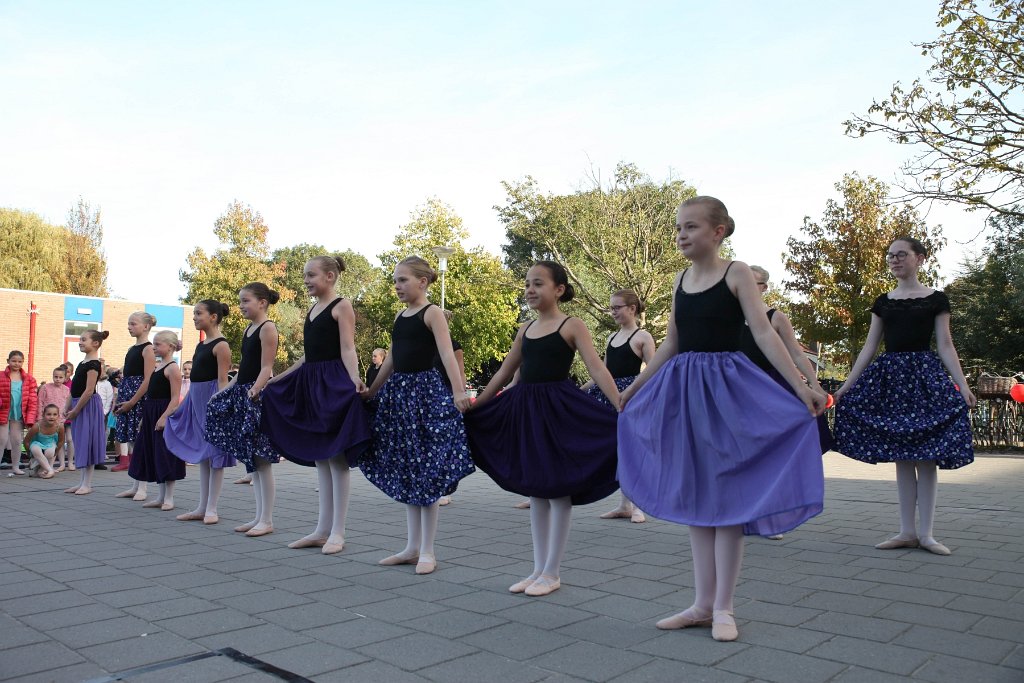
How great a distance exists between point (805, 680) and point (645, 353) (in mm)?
5028

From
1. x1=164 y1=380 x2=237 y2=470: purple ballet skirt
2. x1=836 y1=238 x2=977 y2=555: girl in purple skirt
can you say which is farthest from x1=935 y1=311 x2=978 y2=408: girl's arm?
x1=164 y1=380 x2=237 y2=470: purple ballet skirt

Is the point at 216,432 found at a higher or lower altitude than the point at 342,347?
lower

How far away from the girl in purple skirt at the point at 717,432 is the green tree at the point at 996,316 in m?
21.4

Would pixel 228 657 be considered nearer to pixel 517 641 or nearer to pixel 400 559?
pixel 517 641

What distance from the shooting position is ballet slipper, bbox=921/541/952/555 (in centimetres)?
612

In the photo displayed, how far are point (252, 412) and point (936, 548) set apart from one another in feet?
18.1

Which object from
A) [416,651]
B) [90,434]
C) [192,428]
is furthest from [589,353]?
[90,434]

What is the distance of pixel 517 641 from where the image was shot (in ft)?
13.1

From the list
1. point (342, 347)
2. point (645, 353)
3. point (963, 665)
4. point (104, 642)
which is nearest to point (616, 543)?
point (645, 353)

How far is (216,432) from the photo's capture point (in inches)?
293

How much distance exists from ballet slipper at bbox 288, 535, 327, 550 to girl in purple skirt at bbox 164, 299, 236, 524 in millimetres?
1669

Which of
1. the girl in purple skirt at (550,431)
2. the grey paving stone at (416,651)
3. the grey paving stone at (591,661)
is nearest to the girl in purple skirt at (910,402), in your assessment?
the girl in purple skirt at (550,431)

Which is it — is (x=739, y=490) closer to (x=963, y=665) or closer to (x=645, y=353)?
(x=963, y=665)

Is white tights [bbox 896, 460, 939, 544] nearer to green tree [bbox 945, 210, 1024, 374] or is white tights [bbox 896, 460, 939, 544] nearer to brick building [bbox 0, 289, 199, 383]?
green tree [bbox 945, 210, 1024, 374]
